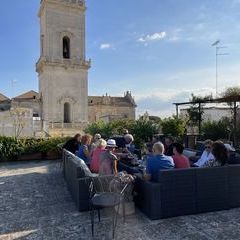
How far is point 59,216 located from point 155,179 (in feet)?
5.79

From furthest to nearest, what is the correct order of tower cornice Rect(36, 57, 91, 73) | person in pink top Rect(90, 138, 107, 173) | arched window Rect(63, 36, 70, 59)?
arched window Rect(63, 36, 70, 59)
tower cornice Rect(36, 57, 91, 73)
person in pink top Rect(90, 138, 107, 173)

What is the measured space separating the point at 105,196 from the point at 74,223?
3.02ft

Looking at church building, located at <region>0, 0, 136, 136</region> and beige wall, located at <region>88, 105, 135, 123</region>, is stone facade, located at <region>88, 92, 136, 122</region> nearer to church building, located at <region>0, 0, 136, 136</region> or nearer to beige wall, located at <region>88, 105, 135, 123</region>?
beige wall, located at <region>88, 105, 135, 123</region>

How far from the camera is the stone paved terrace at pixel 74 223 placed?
4.75 m

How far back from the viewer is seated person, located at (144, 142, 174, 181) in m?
5.41

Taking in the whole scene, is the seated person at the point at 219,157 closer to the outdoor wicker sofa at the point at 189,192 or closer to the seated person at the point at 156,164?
the outdoor wicker sofa at the point at 189,192

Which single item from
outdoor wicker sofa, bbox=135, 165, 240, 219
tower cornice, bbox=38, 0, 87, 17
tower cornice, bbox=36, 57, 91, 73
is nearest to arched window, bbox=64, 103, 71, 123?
tower cornice, bbox=36, 57, 91, 73

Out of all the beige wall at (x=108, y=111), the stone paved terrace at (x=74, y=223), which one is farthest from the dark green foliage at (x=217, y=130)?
the beige wall at (x=108, y=111)

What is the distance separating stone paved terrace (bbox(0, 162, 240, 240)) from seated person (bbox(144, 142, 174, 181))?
693 millimetres

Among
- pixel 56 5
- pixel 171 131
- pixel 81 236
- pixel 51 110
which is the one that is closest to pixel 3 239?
pixel 81 236

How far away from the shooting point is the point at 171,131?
15.6 meters

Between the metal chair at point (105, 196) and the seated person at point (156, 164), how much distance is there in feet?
1.43

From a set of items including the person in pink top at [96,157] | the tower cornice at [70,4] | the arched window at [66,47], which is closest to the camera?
the person in pink top at [96,157]

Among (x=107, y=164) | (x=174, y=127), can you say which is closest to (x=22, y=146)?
(x=174, y=127)
